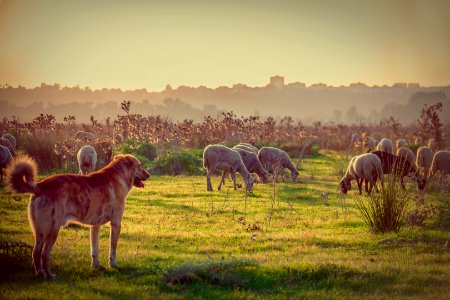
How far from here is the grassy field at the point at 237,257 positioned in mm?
8938

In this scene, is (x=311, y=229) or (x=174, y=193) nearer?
(x=311, y=229)

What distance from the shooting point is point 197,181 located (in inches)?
1038

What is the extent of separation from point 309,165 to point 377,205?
21914 millimetres

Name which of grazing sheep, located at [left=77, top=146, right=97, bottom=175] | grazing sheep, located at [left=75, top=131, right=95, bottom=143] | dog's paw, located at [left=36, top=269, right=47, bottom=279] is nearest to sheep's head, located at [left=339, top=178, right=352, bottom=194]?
grazing sheep, located at [left=77, top=146, right=97, bottom=175]

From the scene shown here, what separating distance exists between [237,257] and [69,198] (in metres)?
4.03

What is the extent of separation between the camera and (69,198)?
8719 mm

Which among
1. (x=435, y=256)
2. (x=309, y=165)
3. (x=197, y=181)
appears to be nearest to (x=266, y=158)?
(x=197, y=181)

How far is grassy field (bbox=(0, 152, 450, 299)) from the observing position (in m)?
8.94

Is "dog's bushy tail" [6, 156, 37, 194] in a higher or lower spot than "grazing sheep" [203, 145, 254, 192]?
higher

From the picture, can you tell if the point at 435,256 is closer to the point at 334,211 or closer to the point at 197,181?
the point at 334,211

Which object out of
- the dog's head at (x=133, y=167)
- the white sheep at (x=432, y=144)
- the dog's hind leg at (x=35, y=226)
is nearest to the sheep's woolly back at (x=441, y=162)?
the white sheep at (x=432, y=144)

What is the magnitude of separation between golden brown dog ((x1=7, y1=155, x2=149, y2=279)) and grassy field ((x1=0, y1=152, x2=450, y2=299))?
74 cm

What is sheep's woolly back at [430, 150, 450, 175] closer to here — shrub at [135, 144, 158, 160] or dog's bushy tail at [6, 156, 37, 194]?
shrub at [135, 144, 158, 160]

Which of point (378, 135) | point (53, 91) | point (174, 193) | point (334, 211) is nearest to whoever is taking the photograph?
point (334, 211)
